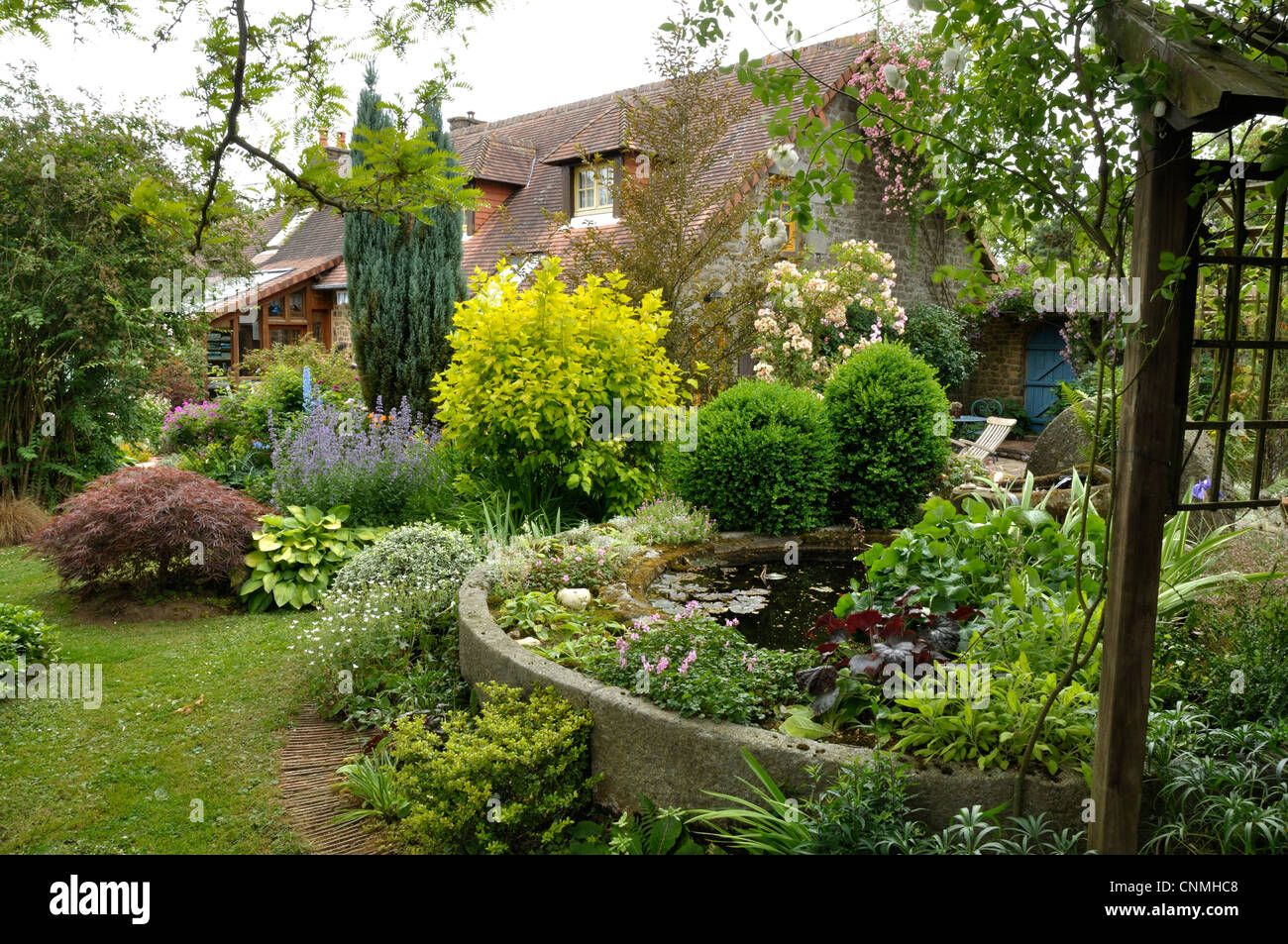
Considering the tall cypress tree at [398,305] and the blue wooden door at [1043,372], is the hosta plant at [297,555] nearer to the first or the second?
the tall cypress tree at [398,305]

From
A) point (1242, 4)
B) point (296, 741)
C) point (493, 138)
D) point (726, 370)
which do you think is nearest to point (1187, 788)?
point (1242, 4)

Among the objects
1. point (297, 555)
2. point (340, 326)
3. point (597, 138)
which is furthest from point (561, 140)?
point (297, 555)

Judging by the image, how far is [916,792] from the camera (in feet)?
10.2

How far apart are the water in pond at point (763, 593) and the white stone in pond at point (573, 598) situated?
0.47 meters

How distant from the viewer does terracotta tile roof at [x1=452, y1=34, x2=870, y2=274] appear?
1562 cm

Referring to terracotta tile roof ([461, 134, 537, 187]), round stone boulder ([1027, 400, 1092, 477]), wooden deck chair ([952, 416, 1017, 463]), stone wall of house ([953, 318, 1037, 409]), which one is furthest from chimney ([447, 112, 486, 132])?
round stone boulder ([1027, 400, 1092, 477])

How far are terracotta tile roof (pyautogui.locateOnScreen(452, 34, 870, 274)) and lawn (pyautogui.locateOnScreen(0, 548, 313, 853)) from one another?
9180mm

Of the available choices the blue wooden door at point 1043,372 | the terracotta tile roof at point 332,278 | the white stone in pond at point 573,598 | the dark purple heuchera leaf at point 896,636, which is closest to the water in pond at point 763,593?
the white stone in pond at point 573,598
